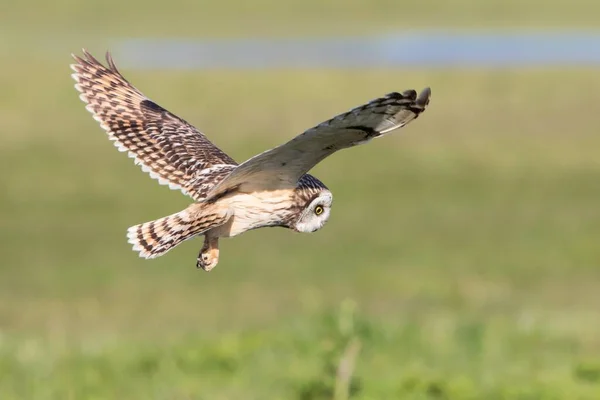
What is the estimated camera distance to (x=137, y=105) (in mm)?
5793

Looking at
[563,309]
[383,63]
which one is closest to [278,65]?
[383,63]

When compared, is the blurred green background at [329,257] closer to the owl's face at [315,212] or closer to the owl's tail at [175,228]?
the owl's face at [315,212]

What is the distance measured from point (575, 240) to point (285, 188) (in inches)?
765

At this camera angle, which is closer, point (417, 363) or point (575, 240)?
point (417, 363)

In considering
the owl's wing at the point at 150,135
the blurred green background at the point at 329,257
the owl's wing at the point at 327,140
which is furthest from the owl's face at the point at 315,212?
the blurred green background at the point at 329,257

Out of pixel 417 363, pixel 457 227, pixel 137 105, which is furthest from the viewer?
pixel 457 227

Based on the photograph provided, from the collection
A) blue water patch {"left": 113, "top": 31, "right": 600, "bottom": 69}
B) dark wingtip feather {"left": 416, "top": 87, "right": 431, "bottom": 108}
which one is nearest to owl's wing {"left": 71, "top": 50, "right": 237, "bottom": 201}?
dark wingtip feather {"left": 416, "top": 87, "right": 431, "bottom": 108}

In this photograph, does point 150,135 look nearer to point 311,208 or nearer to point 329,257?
point 311,208

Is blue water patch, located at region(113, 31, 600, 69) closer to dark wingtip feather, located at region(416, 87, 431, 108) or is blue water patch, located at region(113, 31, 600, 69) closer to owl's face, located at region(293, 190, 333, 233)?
owl's face, located at region(293, 190, 333, 233)

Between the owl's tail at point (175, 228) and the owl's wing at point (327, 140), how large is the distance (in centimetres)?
7

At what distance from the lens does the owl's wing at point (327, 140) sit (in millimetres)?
3715

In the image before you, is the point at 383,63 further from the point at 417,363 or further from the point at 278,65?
the point at 417,363

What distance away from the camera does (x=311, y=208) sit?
13.4ft

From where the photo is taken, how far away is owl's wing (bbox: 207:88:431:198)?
3.71 m
